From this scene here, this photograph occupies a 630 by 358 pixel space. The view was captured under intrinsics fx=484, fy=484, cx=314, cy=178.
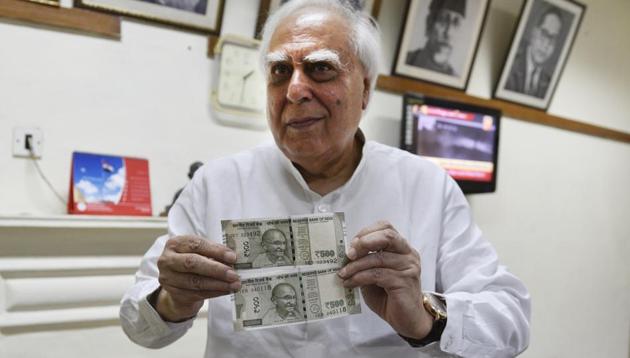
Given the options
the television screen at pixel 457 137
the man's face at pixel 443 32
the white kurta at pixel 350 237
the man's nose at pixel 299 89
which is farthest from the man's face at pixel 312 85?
the man's face at pixel 443 32

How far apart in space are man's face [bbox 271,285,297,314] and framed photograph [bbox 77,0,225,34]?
4.81ft

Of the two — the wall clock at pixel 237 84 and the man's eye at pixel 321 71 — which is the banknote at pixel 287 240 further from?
the wall clock at pixel 237 84

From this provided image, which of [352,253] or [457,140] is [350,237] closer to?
[352,253]

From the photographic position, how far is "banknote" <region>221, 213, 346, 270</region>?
0.90 meters

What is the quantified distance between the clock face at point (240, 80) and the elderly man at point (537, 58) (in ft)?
5.74

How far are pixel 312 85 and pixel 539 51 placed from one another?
2568mm

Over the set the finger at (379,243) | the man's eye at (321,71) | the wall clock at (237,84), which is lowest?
the finger at (379,243)

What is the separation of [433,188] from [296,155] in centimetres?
A: 38

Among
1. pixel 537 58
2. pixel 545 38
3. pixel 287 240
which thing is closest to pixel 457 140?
pixel 537 58

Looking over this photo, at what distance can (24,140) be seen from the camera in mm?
1727

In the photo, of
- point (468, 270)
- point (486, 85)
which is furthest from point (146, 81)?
point (486, 85)

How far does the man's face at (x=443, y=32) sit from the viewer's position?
107 inches

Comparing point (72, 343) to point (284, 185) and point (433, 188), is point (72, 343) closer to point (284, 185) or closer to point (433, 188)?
point (284, 185)

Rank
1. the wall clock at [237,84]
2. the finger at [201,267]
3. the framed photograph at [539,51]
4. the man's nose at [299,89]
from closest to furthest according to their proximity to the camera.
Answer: the finger at [201,267]
the man's nose at [299,89]
the wall clock at [237,84]
the framed photograph at [539,51]
